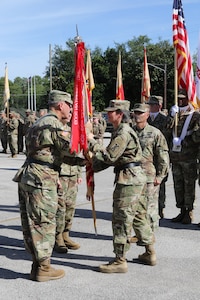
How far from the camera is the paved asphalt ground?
4723 millimetres

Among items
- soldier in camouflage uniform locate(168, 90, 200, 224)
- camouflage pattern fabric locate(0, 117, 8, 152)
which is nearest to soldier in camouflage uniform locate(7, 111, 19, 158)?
camouflage pattern fabric locate(0, 117, 8, 152)

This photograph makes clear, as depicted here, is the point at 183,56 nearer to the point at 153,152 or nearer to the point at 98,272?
the point at 153,152

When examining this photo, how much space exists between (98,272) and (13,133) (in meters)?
15.3

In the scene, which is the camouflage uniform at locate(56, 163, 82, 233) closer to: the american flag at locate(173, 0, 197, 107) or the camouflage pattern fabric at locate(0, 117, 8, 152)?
the american flag at locate(173, 0, 197, 107)

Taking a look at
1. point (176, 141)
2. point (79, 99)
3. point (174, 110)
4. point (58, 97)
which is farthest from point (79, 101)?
point (176, 141)

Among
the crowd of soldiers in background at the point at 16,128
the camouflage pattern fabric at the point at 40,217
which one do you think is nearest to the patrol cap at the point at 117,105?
the camouflage pattern fabric at the point at 40,217

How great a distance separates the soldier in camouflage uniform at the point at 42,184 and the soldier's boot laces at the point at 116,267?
54 cm

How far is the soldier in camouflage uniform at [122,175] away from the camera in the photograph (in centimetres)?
A: 511

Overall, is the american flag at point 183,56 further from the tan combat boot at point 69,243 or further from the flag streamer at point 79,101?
the flag streamer at point 79,101

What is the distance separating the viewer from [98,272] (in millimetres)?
5359

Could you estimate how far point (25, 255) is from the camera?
6.02 metres

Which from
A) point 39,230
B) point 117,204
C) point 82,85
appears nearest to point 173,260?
point 117,204

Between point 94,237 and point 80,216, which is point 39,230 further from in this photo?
point 80,216

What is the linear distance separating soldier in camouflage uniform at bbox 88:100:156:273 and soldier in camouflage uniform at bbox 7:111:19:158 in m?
15.0
